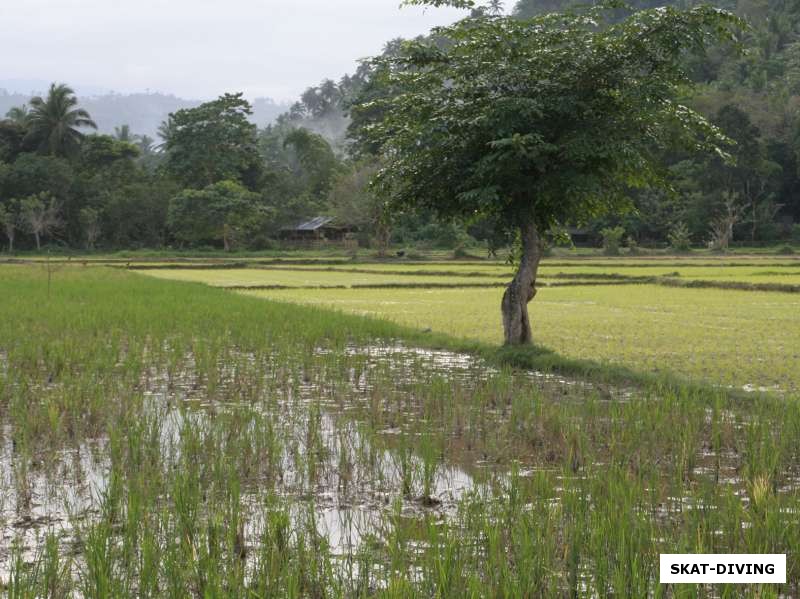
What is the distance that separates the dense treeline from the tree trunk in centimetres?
2642

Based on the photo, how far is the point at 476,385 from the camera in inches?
267

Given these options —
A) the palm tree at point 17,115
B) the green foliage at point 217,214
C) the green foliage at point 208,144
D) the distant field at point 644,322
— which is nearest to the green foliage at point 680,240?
the distant field at point 644,322

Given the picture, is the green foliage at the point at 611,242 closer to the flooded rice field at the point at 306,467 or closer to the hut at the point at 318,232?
the hut at the point at 318,232

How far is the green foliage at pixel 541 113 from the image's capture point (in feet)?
26.2

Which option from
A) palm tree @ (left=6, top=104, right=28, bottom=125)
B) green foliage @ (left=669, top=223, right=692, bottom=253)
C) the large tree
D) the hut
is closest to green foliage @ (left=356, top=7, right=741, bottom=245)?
the large tree

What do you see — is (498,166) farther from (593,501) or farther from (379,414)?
(593,501)

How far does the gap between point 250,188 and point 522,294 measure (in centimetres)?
4064

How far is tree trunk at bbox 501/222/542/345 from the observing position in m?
8.84

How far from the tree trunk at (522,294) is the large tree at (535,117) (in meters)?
0.01

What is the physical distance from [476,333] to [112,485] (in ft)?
24.1

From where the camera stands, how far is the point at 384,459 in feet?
14.8

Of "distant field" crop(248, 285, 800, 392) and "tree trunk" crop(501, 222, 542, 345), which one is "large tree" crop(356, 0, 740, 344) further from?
"distant field" crop(248, 285, 800, 392)

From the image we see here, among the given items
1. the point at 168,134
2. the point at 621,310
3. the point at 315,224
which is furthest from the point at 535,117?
the point at 168,134

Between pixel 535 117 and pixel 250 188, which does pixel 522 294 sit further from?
pixel 250 188
